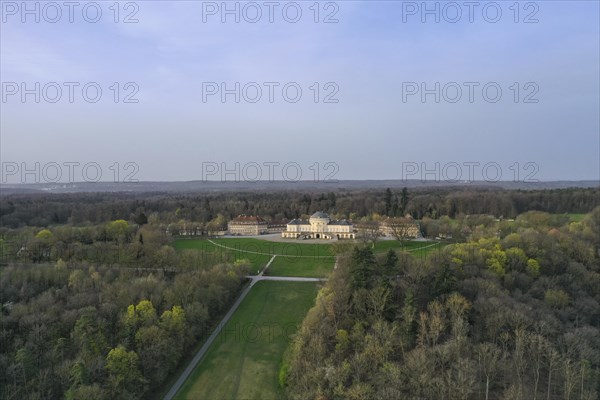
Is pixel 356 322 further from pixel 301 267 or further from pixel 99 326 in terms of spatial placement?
pixel 99 326

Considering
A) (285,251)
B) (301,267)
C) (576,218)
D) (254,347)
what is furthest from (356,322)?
(576,218)

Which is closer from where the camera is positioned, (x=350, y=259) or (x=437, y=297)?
(x=437, y=297)

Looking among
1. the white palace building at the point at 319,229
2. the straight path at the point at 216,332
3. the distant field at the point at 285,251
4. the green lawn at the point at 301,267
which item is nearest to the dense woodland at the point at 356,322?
the straight path at the point at 216,332

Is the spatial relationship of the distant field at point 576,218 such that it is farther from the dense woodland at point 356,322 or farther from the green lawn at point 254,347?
the green lawn at point 254,347

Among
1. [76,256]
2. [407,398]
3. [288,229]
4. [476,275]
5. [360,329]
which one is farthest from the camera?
[288,229]

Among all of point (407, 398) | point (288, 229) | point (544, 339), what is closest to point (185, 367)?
point (407, 398)

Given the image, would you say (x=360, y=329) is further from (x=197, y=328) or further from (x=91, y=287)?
(x=91, y=287)

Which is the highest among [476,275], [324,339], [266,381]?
[476,275]
